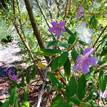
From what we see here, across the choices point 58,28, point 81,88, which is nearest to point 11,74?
point 58,28

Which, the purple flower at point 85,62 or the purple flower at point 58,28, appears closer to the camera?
the purple flower at point 85,62

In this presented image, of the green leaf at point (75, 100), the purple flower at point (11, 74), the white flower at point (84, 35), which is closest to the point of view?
the green leaf at point (75, 100)

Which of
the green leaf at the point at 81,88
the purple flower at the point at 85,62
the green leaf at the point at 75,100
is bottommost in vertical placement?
the green leaf at the point at 75,100

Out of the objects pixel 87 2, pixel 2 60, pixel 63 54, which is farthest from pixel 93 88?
pixel 2 60

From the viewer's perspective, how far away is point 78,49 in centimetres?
122

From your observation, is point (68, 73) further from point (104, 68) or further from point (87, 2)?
point (87, 2)

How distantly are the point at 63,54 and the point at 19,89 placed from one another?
0.40m

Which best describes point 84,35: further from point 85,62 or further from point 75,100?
point 75,100

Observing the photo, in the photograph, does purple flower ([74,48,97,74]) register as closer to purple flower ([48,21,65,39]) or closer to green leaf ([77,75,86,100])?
green leaf ([77,75,86,100])

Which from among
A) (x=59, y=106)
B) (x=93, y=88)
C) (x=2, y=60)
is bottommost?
(x=59, y=106)

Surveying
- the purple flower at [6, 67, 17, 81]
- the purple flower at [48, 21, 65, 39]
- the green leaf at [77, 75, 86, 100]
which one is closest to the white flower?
the purple flower at [48, 21, 65, 39]

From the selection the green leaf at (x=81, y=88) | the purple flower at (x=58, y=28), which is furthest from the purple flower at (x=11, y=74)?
the green leaf at (x=81, y=88)

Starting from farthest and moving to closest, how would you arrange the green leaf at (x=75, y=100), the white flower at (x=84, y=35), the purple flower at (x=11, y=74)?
the purple flower at (x=11, y=74) → the white flower at (x=84, y=35) → the green leaf at (x=75, y=100)

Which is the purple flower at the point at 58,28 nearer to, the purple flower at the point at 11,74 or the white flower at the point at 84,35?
the white flower at the point at 84,35
